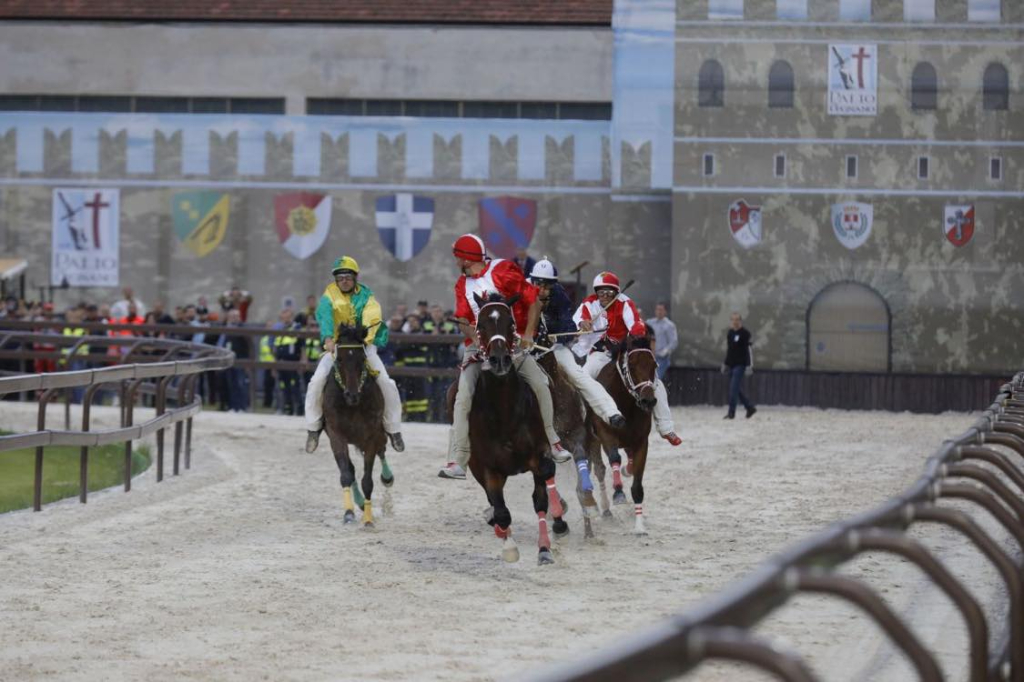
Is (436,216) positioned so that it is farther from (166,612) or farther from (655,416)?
(166,612)

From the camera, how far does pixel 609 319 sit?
1518cm

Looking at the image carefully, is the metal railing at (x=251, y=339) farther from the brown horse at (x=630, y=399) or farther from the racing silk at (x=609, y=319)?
the brown horse at (x=630, y=399)

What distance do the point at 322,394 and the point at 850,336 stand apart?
77.2 feet

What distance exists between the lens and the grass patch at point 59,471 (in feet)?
56.2

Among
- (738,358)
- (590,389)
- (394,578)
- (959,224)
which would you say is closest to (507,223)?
(738,358)

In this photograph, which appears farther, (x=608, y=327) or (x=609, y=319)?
(x=609, y=319)

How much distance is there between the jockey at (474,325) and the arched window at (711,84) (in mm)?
25178

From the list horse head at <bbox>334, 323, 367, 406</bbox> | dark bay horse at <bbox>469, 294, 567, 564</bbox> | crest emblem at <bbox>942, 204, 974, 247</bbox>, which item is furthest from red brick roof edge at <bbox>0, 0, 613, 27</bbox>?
dark bay horse at <bbox>469, 294, 567, 564</bbox>

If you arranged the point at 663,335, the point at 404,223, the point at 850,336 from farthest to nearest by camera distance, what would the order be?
the point at 404,223, the point at 850,336, the point at 663,335

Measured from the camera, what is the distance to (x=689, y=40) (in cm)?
3719

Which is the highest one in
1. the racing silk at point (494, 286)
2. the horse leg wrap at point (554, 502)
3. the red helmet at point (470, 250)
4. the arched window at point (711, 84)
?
the arched window at point (711, 84)

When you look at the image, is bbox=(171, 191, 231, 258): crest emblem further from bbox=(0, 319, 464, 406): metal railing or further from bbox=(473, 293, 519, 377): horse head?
bbox=(473, 293, 519, 377): horse head

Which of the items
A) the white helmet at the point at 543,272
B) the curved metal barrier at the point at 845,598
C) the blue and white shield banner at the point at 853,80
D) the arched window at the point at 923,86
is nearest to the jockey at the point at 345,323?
the white helmet at the point at 543,272

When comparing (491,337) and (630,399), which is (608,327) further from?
(491,337)
